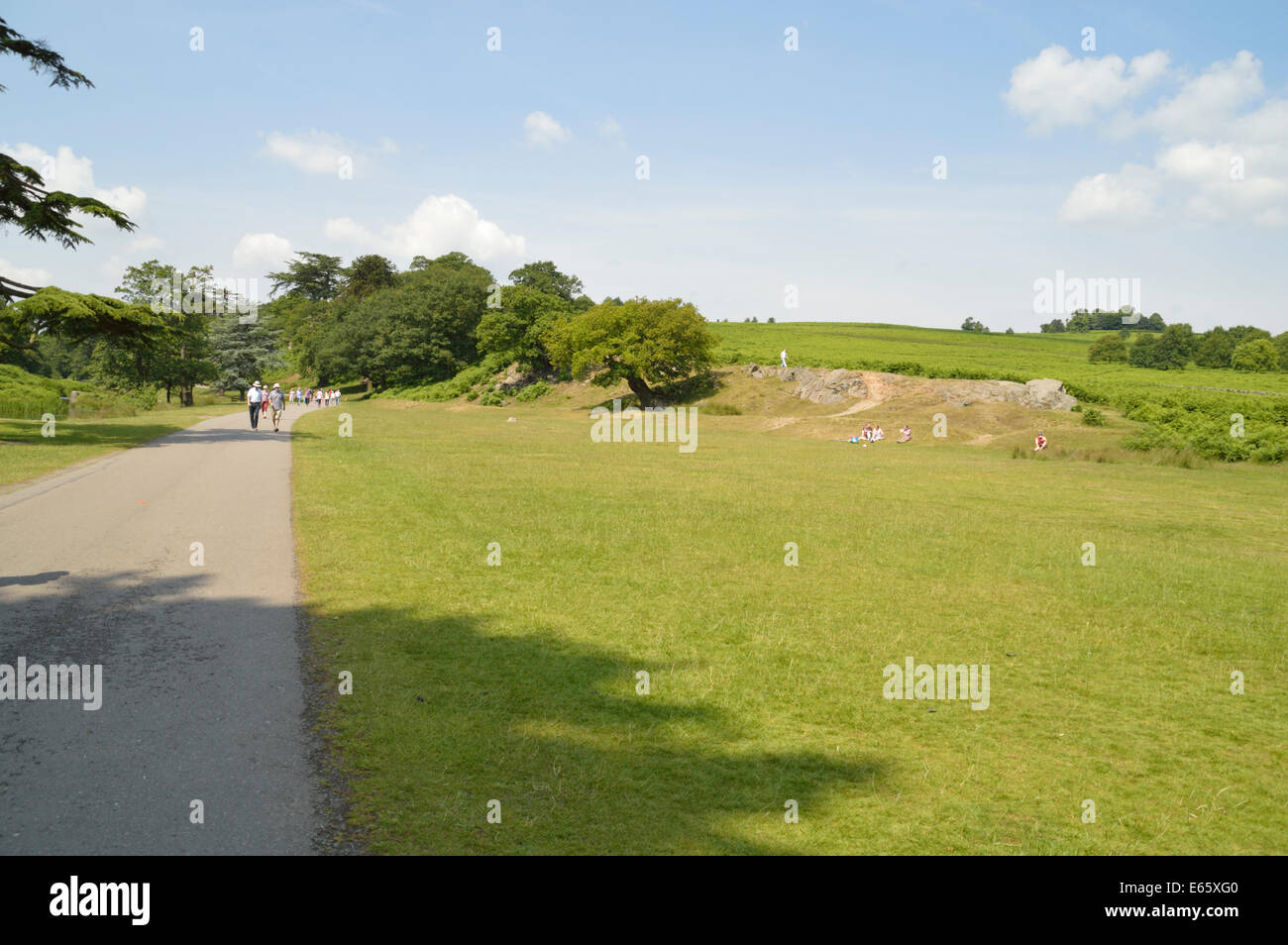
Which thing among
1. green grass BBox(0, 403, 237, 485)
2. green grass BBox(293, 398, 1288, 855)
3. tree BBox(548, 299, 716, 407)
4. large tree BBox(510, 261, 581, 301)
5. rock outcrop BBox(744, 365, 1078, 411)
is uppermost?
large tree BBox(510, 261, 581, 301)

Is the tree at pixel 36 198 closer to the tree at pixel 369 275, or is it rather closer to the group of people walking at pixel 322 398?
the group of people walking at pixel 322 398

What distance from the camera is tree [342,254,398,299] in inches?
4587

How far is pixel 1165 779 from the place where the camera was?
590cm

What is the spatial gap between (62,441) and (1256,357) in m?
104

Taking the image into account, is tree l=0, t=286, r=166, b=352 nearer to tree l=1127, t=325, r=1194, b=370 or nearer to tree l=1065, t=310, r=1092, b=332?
tree l=1127, t=325, r=1194, b=370

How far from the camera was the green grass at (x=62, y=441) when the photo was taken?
63.4 feet

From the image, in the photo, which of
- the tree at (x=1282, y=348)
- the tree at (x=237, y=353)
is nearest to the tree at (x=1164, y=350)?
the tree at (x=1282, y=348)

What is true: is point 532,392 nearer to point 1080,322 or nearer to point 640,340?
point 640,340

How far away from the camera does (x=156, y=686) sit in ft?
21.1

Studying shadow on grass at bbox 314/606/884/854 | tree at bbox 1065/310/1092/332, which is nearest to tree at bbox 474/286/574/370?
shadow on grass at bbox 314/606/884/854

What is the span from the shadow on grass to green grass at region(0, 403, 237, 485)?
48.0 ft

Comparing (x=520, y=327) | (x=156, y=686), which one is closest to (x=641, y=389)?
(x=520, y=327)
